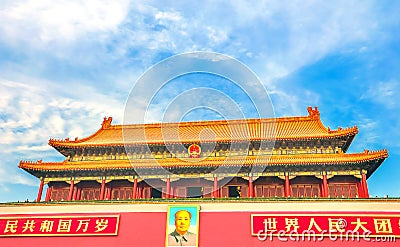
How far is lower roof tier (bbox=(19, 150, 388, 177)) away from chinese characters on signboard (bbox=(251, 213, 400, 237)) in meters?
6.05

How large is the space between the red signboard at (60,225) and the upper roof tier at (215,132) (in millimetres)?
7953

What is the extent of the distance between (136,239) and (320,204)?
844 cm

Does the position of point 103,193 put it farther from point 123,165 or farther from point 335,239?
point 335,239

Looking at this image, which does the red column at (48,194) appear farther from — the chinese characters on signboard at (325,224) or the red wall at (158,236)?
the chinese characters on signboard at (325,224)

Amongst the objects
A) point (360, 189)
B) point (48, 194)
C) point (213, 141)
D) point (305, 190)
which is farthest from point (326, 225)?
point (48, 194)

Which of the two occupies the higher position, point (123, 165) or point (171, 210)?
point (123, 165)

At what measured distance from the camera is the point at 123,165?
2262cm

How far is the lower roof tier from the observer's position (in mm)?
20750

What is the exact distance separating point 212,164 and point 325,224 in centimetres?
848

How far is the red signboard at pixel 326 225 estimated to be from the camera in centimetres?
1461

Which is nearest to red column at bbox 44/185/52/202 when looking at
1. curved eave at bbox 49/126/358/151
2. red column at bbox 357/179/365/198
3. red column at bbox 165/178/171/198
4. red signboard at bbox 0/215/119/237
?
curved eave at bbox 49/126/358/151

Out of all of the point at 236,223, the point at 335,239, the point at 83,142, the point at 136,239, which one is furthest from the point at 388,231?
the point at 83,142

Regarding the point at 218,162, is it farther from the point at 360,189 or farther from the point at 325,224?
the point at 360,189

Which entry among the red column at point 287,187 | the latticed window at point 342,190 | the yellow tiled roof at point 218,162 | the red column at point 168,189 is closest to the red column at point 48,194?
the yellow tiled roof at point 218,162
